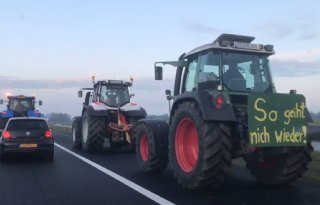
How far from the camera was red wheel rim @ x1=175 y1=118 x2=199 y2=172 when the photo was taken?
27.4 feet

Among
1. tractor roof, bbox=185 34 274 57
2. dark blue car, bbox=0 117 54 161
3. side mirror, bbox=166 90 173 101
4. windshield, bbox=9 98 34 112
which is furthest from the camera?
windshield, bbox=9 98 34 112

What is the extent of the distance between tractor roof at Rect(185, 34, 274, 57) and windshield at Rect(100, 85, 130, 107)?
8635 mm

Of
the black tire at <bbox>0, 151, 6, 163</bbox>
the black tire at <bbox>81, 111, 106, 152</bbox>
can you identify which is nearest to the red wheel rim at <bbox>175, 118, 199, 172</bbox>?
the black tire at <bbox>0, 151, 6, 163</bbox>

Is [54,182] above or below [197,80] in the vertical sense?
below

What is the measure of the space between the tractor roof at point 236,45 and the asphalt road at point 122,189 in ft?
8.92

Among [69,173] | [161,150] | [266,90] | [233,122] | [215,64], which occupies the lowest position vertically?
[69,173]

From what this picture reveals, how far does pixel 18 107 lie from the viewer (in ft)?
95.0

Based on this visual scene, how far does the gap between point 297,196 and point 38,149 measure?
853 centimetres

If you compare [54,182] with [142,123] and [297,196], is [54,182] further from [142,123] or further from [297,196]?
[297,196]

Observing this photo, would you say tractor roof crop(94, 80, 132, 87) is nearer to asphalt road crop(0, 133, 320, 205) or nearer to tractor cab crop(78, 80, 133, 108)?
tractor cab crop(78, 80, 133, 108)

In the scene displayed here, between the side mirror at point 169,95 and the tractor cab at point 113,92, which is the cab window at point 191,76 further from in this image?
the tractor cab at point 113,92

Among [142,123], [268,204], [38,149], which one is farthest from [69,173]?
[268,204]

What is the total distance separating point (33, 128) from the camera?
44.5ft

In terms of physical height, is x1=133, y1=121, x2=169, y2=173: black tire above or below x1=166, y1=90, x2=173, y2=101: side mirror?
below
